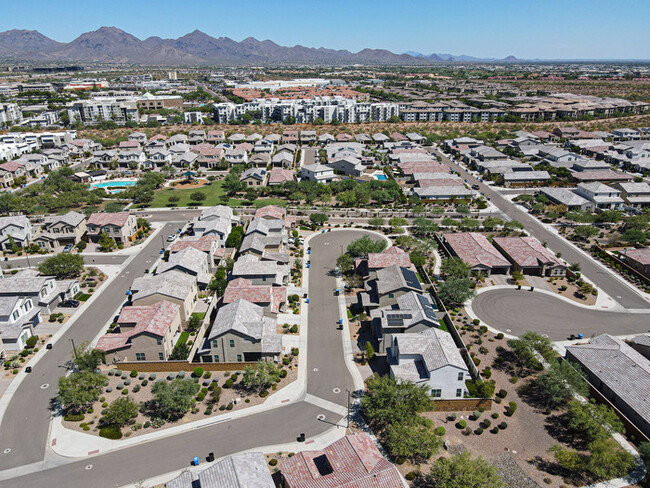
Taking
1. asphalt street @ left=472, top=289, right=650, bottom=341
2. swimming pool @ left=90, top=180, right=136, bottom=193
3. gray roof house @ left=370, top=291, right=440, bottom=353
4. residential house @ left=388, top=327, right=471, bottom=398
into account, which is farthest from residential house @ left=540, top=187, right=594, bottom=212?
swimming pool @ left=90, top=180, right=136, bottom=193

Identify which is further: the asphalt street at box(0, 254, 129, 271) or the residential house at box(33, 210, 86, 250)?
the residential house at box(33, 210, 86, 250)

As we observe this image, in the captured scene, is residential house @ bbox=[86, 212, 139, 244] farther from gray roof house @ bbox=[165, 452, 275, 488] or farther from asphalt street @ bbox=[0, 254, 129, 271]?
gray roof house @ bbox=[165, 452, 275, 488]

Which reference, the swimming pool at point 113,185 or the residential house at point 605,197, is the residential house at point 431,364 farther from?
the swimming pool at point 113,185

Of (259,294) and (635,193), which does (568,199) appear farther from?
(259,294)

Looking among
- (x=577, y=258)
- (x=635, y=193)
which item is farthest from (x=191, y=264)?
(x=635, y=193)

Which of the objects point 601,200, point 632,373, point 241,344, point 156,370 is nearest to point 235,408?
point 241,344

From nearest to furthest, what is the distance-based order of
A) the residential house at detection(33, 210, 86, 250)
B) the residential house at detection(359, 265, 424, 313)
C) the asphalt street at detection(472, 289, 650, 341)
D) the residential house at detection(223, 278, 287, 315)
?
the residential house at detection(223, 278, 287, 315), the asphalt street at detection(472, 289, 650, 341), the residential house at detection(359, 265, 424, 313), the residential house at detection(33, 210, 86, 250)

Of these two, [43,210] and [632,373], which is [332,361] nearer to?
[632,373]
